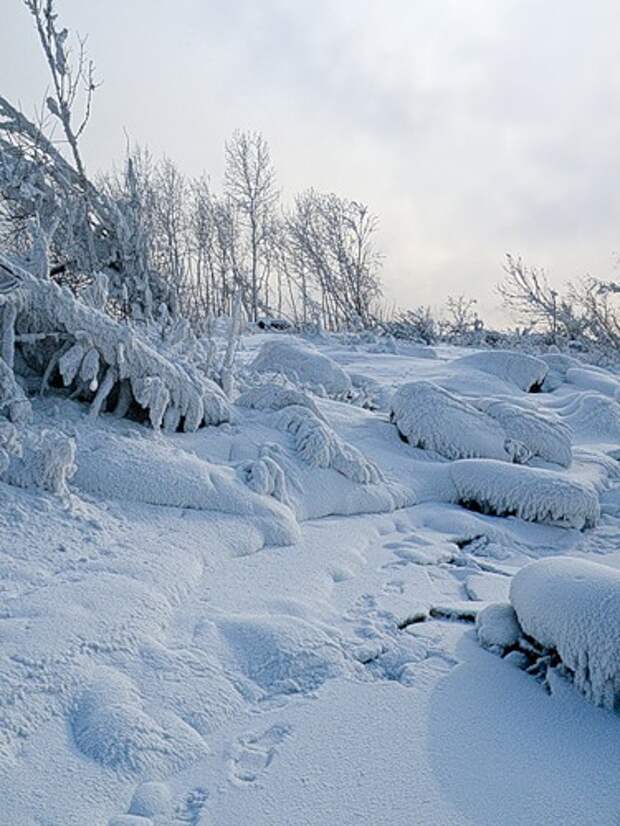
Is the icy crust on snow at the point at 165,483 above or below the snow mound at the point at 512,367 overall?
below

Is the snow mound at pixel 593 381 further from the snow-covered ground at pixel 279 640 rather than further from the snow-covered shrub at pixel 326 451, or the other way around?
the snow-covered shrub at pixel 326 451

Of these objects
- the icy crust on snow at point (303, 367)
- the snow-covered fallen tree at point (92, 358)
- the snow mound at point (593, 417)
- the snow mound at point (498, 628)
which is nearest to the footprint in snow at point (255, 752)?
the snow mound at point (498, 628)

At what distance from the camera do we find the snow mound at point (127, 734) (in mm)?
1575

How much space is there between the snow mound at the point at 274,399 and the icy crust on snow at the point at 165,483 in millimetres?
1265

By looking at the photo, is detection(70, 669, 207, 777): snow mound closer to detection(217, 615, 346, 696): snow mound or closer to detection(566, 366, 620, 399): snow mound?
detection(217, 615, 346, 696): snow mound

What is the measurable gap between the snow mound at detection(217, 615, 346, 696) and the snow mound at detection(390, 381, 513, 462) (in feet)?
9.89

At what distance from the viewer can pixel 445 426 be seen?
16.9ft

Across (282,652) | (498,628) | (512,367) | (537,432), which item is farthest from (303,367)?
(282,652)

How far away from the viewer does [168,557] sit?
267 centimetres

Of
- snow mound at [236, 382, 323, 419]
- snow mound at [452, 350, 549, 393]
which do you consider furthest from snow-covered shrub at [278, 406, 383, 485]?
snow mound at [452, 350, 549, 393]

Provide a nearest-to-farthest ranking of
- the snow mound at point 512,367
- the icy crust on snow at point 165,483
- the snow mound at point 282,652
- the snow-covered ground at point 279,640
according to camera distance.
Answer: the snow-covered ground at point 279,640, the snow mound at point 282,652, the icy crust on snow at point 165,483, the snow mound at point 512,367

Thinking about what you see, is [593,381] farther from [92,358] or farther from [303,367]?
[92,358]

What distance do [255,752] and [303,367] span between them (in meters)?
5.51

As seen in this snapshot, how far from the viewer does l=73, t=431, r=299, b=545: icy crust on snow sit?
10.4 ft
